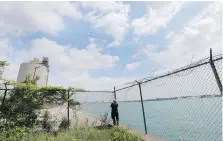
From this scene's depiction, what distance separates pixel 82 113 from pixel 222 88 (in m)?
10.3

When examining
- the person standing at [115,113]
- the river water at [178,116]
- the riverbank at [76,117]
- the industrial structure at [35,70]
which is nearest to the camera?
the river water at [178,116]

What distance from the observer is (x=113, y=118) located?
11.2 meters

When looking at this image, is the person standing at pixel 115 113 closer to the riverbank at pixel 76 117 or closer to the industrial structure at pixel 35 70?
the riverbank at pixel 76 117

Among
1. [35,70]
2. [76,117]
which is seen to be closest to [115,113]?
[76,117]

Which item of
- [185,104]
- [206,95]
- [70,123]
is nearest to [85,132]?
[70,123]

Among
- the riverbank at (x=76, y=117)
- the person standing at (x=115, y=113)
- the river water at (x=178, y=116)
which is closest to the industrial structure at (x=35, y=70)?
the riverbank at (x=76, y=117)

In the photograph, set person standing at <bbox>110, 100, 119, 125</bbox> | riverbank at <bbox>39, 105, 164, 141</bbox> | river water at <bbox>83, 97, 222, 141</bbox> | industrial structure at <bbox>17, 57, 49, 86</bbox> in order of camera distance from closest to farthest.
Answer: river water at <bbox>83, 97, 222, 141</bbox>
person standing at <bbox>110, 100, 119, 125</bbox>
riverbank at <bbox>39, 105, 164, 141</bbox>
industrial structure at <bbox>17, 57, 49, 86</bbox>

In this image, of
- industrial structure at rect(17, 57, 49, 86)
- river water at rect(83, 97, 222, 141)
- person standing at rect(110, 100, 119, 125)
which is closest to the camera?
river water at rect(83, 97, 222, 141)

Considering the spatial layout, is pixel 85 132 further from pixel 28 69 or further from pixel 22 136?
pixel 28 69

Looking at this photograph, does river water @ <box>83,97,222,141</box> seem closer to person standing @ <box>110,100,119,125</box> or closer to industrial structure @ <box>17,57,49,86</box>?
person standing @ <box>110,100,119,125</box>

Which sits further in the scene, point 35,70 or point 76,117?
point 35,70

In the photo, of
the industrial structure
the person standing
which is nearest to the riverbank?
the person standing

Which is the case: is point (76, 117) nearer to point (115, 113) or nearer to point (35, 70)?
point (115, 113)

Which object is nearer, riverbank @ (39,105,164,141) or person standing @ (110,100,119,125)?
person standing @ (110,100,119,125)
